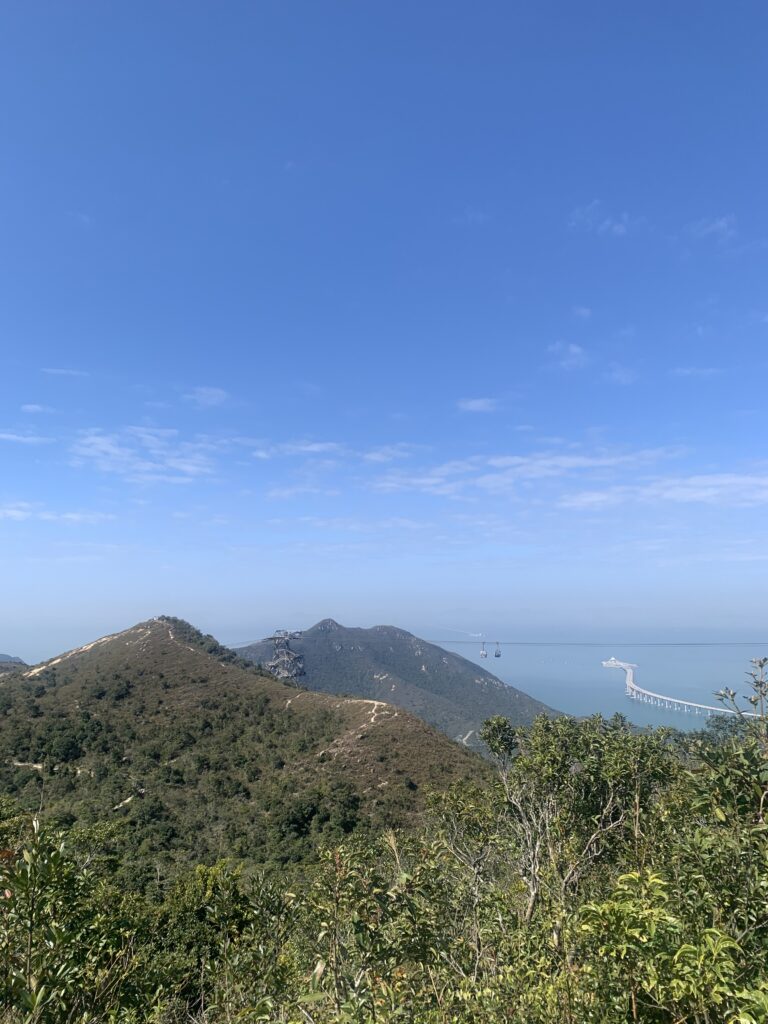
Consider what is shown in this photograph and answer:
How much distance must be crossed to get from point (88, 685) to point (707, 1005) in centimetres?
7816

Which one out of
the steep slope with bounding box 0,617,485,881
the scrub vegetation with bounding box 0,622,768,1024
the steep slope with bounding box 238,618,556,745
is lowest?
the steep slope with bounding box 238,618,556,745

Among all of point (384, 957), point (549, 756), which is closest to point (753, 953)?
point (384, 957)

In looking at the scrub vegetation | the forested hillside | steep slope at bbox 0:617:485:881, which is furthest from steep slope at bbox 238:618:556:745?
the forested hillside

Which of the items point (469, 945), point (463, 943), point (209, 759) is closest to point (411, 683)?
point (209, 759)

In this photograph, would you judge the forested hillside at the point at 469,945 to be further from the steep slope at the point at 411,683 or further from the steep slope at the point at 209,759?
the steep slope at the point at 411,683

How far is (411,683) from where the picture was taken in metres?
173

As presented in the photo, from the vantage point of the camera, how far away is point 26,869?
4711 millimetres

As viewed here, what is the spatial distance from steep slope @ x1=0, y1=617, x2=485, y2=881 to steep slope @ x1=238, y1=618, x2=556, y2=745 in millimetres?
52920

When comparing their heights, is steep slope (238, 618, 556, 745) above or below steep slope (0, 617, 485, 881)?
below

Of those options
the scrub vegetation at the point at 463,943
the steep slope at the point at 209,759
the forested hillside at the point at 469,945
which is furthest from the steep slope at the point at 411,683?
the forested hillside at the point at 469,945

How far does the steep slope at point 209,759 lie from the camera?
40.7 metres

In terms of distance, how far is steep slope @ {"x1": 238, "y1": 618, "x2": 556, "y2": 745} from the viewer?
462 feet

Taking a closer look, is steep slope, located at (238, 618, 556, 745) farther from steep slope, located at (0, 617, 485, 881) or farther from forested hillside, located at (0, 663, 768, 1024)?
forested hillside, located at (0, 663, 768, 1024)

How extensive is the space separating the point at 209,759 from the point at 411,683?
418ft
